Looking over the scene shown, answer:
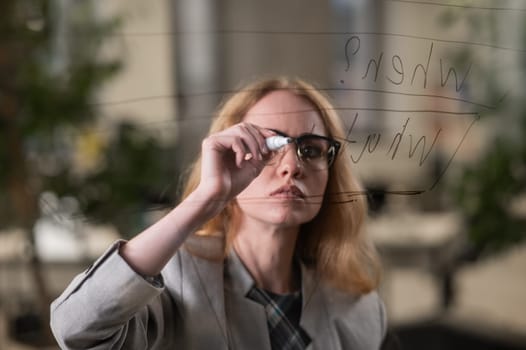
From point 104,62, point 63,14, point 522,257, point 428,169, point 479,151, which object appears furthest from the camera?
point 522,257

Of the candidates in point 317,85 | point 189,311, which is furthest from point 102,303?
point 317,85

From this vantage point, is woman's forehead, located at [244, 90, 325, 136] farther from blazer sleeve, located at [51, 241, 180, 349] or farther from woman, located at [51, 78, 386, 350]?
blazer sleeve, located at [51, 241, 180, 349]

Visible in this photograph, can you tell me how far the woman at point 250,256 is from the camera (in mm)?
328

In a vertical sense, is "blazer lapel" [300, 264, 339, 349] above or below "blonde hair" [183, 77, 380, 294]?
below

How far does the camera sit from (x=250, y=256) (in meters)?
0.40

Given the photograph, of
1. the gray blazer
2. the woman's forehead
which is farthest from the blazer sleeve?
the woman's forehead

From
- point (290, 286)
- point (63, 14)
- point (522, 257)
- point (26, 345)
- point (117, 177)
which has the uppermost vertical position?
point (63, 14)

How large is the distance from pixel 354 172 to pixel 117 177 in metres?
0.90

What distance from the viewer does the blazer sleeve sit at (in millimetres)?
322

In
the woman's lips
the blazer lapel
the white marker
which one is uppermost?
the white marker

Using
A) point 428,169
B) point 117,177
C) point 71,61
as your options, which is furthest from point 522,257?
point 428,169

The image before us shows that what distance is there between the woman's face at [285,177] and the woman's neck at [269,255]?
0.02 meters

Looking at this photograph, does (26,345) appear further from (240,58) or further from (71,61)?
(240,58)

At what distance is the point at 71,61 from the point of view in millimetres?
1218
